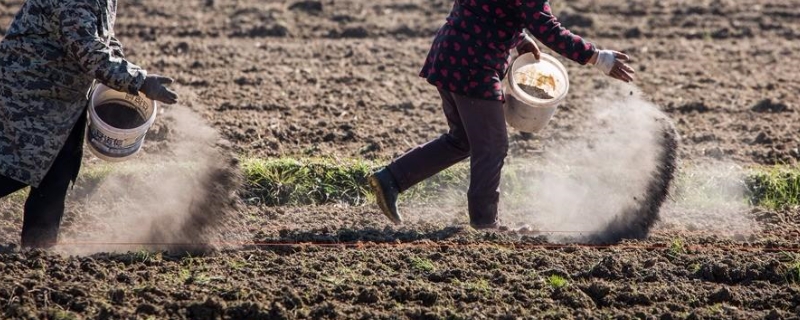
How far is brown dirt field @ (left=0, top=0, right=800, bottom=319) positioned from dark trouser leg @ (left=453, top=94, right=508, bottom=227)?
0.22 meters

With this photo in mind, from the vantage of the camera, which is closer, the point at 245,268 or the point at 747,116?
the point at 245,268

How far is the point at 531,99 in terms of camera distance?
23.7ft

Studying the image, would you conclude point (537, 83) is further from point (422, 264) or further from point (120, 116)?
point (120, 116)

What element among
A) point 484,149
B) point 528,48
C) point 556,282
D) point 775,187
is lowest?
point 775,187

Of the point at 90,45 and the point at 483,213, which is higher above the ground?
the point at 90,45

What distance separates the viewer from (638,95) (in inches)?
328

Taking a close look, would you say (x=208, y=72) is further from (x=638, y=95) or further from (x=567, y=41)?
(x=567, y=41)

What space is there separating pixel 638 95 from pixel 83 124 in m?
3.71

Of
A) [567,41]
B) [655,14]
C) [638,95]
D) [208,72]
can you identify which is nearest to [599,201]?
[638,95]

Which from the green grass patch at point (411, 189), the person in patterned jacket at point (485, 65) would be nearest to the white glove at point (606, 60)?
the person in patterned jacket at point (485, 65)

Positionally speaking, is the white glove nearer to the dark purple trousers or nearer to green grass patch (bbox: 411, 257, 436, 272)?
the dark purple trousers

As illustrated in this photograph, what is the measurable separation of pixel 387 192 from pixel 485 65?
100 centimetres

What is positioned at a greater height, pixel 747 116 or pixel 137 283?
pixel 137 283

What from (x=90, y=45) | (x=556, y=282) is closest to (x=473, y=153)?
(x=556, y=282)
